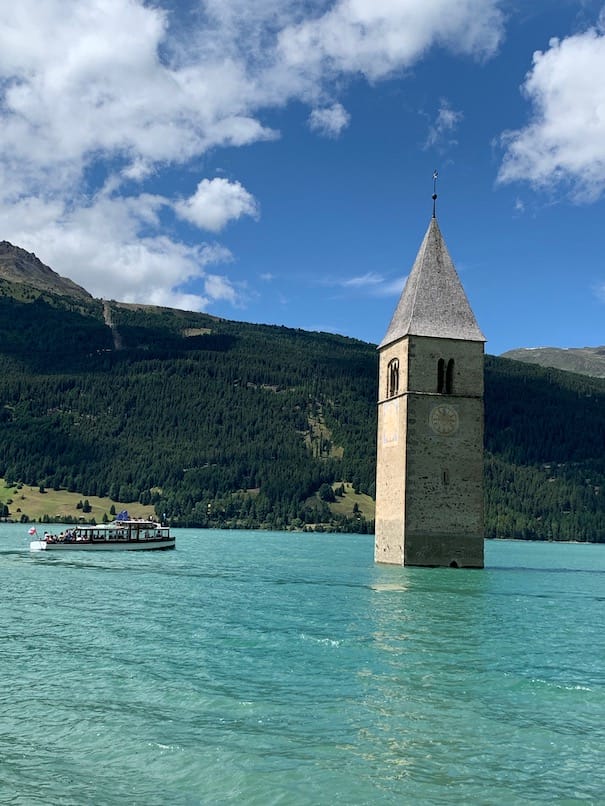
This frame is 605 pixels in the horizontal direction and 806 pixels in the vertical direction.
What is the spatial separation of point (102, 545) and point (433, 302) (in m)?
52.9

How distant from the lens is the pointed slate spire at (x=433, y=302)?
6594 centimetres

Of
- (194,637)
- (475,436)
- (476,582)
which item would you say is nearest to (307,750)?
(194,637)

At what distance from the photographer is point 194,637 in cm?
3188

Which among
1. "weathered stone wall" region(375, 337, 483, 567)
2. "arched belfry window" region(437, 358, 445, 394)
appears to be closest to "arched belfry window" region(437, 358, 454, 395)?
"arched belfry window" region(437, 358, 445, 394)

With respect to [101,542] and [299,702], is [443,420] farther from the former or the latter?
[101,542]

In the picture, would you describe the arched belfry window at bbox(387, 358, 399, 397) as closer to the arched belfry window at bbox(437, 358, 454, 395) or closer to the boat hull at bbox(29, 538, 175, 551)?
the arched belfry window at bbox(437, 358, 454, 395)

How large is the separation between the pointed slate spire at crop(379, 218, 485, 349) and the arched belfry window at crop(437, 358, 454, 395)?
191 centimetres

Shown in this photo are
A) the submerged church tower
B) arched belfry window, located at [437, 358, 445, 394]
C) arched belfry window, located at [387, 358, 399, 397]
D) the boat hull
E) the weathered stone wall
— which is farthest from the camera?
the boat hull

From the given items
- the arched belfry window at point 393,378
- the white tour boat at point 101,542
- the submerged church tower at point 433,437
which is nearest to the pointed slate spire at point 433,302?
the submerged church tower at point 433,437

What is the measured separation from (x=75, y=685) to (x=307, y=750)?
8100 millimetres

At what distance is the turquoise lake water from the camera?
16141 millimetres

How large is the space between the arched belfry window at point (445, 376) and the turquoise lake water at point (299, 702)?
76.5 ft

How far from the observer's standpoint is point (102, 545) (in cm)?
10275

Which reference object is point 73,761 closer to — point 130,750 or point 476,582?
point 130,750
